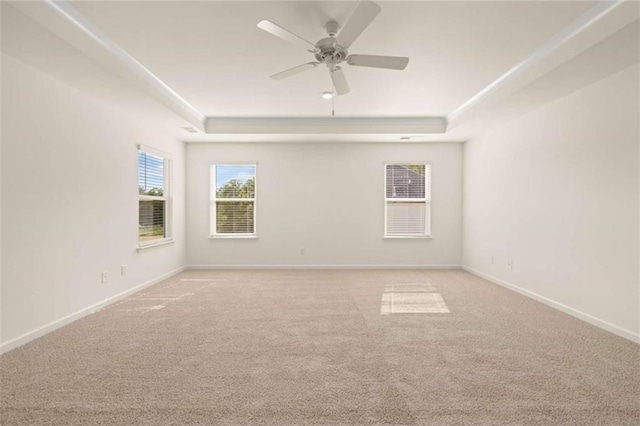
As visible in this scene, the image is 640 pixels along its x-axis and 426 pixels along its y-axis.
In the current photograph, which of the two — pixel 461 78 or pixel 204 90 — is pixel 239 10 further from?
pixel 461 78

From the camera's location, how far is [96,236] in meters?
4.01

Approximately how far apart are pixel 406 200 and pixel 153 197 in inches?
172

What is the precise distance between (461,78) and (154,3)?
3095mm

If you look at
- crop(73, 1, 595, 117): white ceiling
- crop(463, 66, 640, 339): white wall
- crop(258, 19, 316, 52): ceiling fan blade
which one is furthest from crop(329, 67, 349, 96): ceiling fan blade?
crop(463, 66, 640, 339): white wall

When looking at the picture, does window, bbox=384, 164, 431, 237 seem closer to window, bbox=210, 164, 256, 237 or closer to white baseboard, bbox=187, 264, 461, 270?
white baseboard, bbox=187, 264, 461, 270

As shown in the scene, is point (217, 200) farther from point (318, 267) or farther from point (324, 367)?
point (324, 367)

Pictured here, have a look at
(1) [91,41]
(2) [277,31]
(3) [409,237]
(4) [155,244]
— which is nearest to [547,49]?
(2) [277,31]

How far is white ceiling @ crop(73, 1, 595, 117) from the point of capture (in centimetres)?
256

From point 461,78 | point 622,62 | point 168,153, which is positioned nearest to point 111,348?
point 168,153

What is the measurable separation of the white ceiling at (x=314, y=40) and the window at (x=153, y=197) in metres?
1.31

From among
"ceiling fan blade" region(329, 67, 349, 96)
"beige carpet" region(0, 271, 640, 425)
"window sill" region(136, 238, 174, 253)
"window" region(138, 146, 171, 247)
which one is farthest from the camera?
"window" region(138, 146, 171, 247)

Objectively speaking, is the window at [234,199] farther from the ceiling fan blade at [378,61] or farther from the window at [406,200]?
the ceiling fan blade at [378,61]

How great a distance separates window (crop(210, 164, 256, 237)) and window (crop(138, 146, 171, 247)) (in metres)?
0.94

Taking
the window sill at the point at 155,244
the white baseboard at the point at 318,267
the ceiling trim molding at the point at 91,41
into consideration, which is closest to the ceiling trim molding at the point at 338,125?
the ceiling trim molding at the point at 91,41
